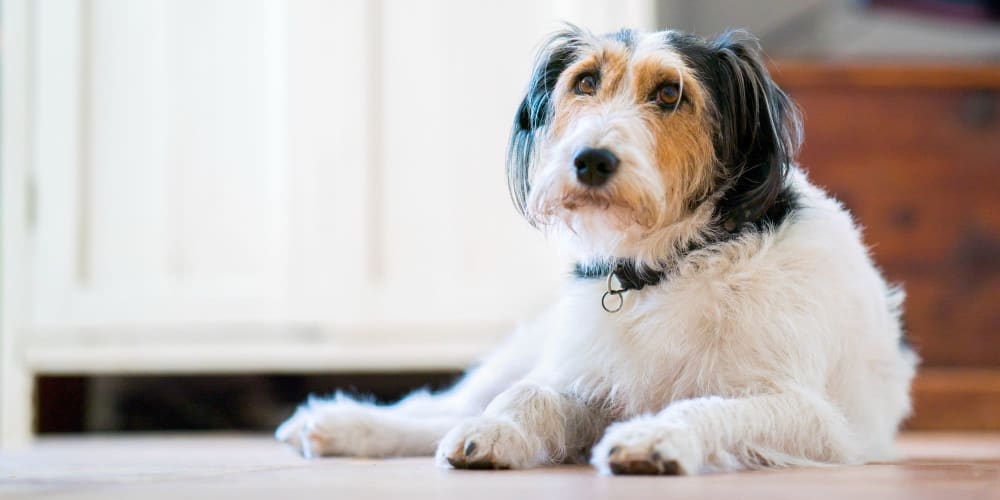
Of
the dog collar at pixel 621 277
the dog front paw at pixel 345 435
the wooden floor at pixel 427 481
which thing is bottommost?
the dog front paw at pixel 345 435

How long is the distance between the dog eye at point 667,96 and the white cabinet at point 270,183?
5.55 ft

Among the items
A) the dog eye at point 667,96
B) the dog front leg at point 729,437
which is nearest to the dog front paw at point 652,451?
the dog front leg at point 729,437

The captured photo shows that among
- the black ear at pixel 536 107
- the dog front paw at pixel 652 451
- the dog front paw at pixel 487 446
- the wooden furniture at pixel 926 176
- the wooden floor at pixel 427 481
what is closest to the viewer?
the wooden floor at pixel 427 481

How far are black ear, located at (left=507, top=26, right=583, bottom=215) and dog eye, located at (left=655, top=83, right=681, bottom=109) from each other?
20 centimetres

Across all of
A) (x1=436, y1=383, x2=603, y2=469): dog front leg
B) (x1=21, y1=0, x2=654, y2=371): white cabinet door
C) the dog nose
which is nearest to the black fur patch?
the dog nose

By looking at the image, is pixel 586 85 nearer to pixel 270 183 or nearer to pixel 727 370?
pixel 727 370

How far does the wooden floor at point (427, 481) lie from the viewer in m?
1.32

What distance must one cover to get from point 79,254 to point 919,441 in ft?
8.76

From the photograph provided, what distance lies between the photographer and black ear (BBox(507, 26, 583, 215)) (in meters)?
1.99

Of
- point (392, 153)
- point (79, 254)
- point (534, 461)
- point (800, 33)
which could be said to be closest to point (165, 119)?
point (79, 254)

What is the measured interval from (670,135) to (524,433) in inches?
21.5

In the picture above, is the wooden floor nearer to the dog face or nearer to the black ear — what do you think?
the dog face

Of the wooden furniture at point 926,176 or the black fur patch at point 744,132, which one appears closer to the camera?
the black fur patch at point 744,132

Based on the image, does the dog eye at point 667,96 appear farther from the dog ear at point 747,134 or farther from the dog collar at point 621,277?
the dog collar at point 621,277
